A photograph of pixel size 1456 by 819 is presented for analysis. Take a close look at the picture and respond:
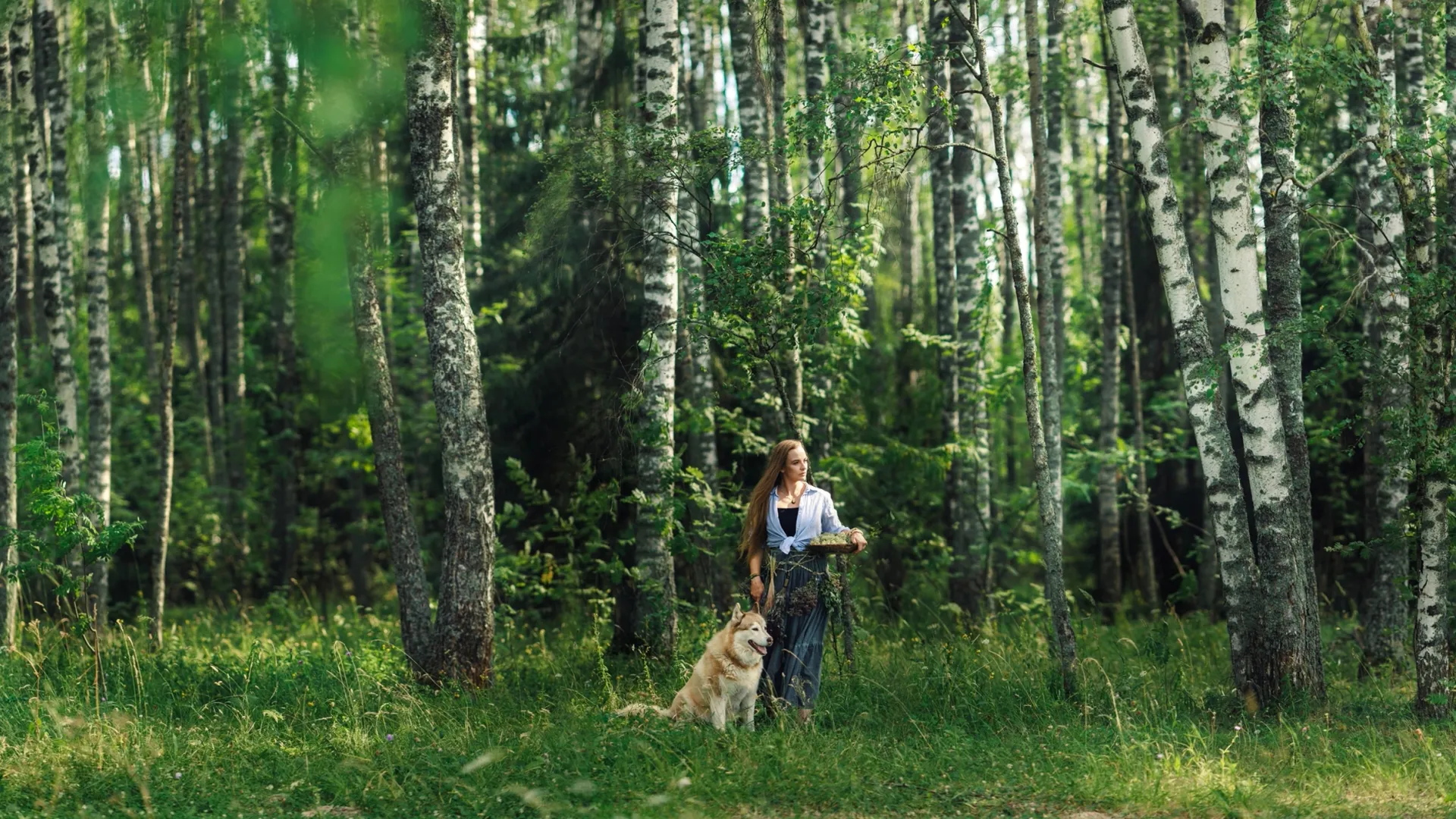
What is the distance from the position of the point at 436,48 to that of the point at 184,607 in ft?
42.6

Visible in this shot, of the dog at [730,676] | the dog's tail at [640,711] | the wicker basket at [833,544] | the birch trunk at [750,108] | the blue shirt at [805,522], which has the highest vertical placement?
the birch trunk at [750,108]

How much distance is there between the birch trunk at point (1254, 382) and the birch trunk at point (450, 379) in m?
5.44

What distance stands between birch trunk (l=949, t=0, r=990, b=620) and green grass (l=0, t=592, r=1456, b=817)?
9.49 feet

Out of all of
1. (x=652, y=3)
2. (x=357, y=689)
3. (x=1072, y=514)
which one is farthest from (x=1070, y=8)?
(x=357, y=689)

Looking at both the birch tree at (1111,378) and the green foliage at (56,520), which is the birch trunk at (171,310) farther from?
the birch tree at (1111,378)

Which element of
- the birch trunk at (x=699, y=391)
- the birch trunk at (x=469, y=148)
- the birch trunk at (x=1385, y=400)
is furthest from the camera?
the birch trunk at (x=469, y=148)

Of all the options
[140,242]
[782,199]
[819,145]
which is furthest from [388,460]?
[140,242]

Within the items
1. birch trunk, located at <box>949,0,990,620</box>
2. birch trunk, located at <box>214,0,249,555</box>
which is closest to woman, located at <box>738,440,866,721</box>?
birch trunk, located at <box>949,0,990,620</box>

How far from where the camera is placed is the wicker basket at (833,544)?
7738 mm

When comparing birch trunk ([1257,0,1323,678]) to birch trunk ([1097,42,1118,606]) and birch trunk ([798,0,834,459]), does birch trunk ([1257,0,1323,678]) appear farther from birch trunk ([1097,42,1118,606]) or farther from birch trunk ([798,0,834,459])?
birch trunk ([1097,42,1118,606])

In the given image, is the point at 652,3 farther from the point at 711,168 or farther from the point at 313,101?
the point at 313,101

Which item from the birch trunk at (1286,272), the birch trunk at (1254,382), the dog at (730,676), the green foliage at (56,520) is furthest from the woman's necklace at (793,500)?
the green foliage at (56,520)

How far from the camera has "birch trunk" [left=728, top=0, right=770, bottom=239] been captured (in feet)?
38.9

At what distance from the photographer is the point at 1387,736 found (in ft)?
24.7
